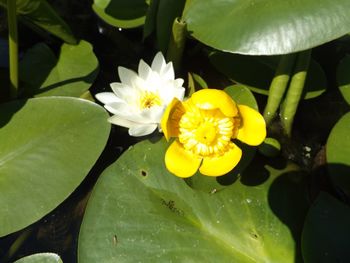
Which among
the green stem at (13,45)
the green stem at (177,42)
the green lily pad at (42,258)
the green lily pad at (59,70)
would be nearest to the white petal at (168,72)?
the green stem at (177,42)

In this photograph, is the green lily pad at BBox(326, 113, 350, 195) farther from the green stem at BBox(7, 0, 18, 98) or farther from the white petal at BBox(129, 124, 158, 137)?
the green stem at BBox(7, 0, 18, 98)

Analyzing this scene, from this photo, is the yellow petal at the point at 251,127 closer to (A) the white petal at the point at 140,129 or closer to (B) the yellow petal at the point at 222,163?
(B) the yellow petal at the point at 222,163

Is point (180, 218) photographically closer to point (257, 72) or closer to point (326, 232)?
point (326, 232)

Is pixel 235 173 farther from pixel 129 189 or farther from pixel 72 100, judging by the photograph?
pixel 72 100

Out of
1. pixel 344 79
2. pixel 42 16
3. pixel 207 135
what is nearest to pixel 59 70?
pixel 42 16

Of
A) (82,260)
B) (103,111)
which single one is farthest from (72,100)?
(82,260)

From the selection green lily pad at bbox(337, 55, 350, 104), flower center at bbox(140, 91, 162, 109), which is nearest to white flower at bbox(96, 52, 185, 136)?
flower center at bbox(140, 91, 162, 109)

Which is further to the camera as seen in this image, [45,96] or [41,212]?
[45,96]
